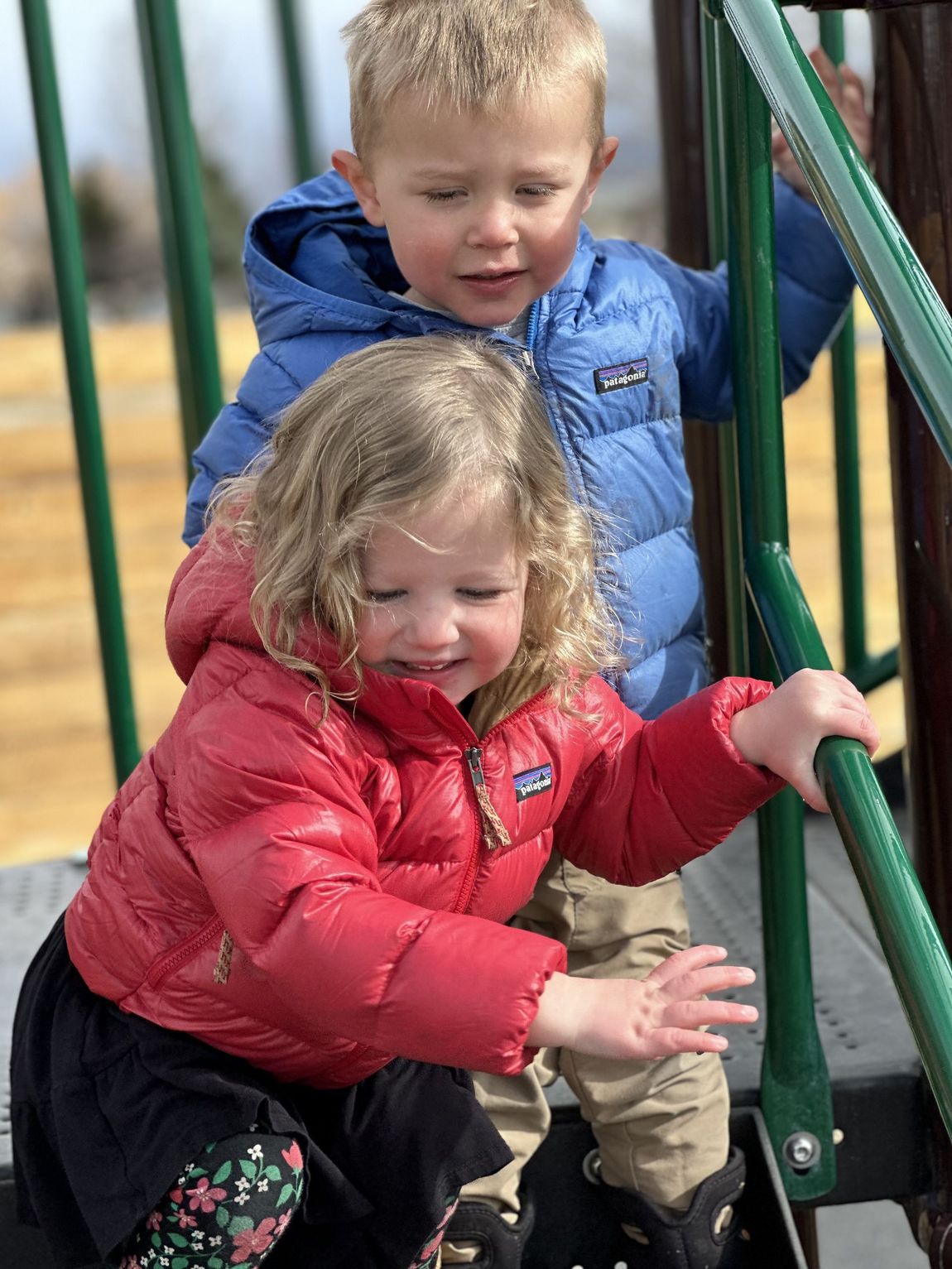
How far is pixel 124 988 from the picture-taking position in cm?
144

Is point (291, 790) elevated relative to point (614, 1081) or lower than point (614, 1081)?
elevated

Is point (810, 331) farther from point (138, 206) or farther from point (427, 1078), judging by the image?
point (138, 206)

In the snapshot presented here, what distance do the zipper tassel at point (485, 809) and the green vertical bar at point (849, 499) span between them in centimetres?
111

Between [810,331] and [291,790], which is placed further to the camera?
[810,331]

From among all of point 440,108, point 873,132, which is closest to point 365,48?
point 440,108

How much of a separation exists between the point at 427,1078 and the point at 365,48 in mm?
983

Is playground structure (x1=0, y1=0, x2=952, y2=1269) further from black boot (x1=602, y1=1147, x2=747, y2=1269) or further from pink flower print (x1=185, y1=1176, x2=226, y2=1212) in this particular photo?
pink flower print (x1=185, y1=1176, x2=226, y2=1212)

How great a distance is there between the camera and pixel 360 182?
5.48ft

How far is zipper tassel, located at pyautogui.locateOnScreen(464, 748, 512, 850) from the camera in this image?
1.41m

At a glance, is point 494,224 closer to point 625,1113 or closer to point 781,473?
point 781,473

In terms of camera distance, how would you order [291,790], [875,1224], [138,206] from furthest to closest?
[138,206] → [875,1224] → [291,790]

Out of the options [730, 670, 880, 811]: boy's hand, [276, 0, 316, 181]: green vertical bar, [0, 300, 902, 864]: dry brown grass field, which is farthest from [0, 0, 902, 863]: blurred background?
[730, 670, 880, 811]: boy's hand

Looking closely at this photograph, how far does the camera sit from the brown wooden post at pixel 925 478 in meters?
1.57

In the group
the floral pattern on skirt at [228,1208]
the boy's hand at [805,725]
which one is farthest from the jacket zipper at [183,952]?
the boy's hand at [805,725]
